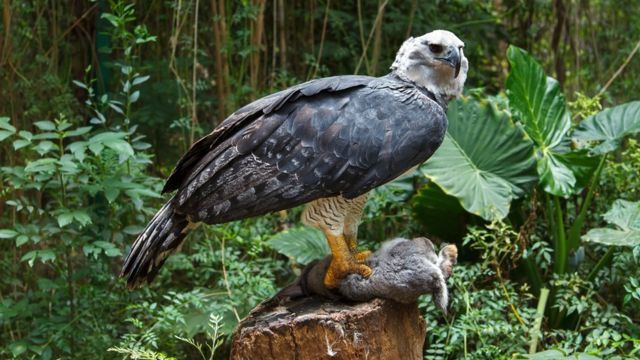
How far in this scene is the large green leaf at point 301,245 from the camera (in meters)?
4.21

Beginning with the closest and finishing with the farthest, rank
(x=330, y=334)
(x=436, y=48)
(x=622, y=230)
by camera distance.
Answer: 1. (x=330, y=334)
2. (x=436, y=48)
3. (x=622, y=230)

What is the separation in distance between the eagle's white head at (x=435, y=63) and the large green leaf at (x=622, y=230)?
4.27ft

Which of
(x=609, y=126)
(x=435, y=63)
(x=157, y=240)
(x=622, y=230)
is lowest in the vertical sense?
(x=622, y=230)

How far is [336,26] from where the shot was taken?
5605 millimetres

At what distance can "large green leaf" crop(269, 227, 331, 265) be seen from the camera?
421 centimetres

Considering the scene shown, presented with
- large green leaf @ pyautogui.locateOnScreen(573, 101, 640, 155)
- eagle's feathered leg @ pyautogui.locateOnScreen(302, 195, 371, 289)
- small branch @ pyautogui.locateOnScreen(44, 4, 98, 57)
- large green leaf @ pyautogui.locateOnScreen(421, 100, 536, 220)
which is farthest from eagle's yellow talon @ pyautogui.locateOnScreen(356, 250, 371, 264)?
small branch @ pyautogui.locateOnScreen(44, 4, 98, 57)

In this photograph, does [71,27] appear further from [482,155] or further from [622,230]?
[622,230]

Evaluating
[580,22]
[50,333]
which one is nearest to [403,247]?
[50,333]

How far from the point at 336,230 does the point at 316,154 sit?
294 millimetres

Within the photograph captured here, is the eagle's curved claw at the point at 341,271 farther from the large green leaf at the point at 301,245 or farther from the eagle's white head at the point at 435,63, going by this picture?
the large green leaf at the point at 301,245

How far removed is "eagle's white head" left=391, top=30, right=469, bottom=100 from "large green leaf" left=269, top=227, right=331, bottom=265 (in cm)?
134

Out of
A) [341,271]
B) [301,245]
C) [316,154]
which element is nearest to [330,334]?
[341,271]

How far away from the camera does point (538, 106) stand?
4492 mm

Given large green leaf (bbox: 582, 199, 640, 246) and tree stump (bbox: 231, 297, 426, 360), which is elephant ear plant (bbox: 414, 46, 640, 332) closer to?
large green leaf (bbox: 582, 199, 640, 246)
